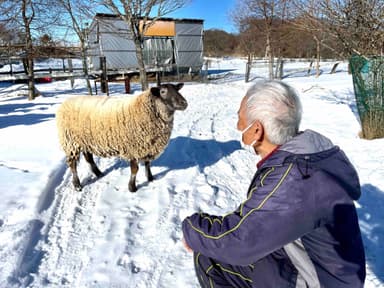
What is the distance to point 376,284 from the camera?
7.34ft

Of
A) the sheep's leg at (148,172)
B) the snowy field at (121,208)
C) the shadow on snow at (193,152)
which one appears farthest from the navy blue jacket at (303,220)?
the shadow on snow at (193,152)

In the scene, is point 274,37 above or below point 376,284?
above

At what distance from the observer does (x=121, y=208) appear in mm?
3500

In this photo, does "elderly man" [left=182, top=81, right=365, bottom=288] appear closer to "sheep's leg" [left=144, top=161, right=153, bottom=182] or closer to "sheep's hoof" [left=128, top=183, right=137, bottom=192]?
"sheep's hoof" [left=128, top=183, right=137, bottom=192]

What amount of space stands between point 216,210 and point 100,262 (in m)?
1.46

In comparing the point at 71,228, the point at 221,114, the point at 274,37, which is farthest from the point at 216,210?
the point at 274,37

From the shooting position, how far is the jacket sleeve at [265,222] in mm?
1131

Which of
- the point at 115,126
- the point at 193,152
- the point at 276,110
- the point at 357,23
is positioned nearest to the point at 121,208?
the point at 115,126

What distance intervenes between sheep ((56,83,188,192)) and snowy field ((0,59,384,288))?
0.45 m

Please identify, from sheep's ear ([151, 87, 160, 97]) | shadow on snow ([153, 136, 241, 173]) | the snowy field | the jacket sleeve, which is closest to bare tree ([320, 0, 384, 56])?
the snowy field

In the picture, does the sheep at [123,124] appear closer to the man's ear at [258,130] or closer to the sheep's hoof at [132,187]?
the sheep's hoof at [132,187]

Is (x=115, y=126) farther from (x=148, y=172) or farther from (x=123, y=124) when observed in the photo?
(x=148, y=172)

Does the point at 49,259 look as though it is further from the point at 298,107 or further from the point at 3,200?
the point at 298,107

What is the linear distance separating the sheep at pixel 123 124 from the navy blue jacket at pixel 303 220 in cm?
275
